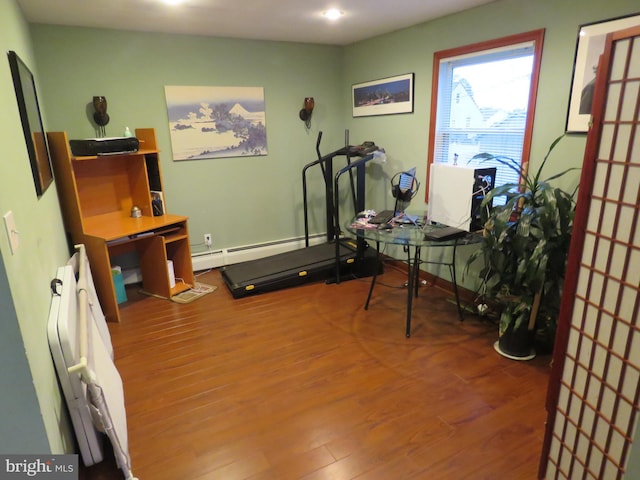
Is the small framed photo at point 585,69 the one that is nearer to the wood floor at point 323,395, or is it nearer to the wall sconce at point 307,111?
the wood floor at point 323,395

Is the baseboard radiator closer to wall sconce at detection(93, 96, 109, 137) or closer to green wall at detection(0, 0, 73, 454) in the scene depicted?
wall sconce at detection(93, 96, 109, 137)

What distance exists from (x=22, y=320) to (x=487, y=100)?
3.08 meters

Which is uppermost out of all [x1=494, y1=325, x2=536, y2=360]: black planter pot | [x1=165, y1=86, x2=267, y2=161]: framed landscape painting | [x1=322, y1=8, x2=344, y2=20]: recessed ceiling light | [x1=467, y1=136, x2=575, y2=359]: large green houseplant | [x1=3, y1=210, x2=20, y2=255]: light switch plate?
[x1=322, y1=8, x2=344, y2=20]: recessed ceiling light

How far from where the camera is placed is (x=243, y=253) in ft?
14.0

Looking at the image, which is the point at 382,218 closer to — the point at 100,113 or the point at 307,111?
the point at 307,111

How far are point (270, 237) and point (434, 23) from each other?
2.59 metres

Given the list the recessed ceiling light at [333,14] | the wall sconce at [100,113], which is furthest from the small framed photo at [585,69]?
the wall sconce at [100,113]

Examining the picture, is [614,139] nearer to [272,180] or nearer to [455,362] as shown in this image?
[455,362]

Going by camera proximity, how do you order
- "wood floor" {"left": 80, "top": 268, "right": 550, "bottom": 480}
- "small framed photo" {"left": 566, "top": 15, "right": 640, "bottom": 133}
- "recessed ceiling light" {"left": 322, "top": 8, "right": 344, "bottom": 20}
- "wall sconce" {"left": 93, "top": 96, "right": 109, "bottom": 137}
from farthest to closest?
1. "wall sconce" {"left": 93, "top": 96, "right": 109, "bottom": 137}
2. "recessed ceiling light" {"left": 322, "top": 8, "right": 344, "bottom": 20}
3. "small framed photo" {"left": 566, "top": 15, "right": 640, "bottom": 133}
4. "wood floor" {"left": 80, "top": 268, "right": 550, "bottom": 480}

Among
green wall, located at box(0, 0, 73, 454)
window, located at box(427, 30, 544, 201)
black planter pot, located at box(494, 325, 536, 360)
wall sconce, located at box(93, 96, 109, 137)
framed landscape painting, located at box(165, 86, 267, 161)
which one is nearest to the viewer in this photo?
green wall, located at box(0, 0, 73, 454)

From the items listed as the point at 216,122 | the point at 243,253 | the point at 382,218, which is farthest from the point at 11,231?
the point at 243,253

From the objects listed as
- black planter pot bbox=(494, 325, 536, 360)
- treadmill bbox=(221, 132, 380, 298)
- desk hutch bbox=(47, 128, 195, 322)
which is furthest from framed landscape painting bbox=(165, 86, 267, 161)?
black planter pot bbox=(494, 325, 536, 360)

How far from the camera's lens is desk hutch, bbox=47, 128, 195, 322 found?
299 centimetres

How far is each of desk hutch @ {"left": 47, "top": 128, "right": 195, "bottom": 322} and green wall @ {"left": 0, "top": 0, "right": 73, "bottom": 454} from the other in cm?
138
